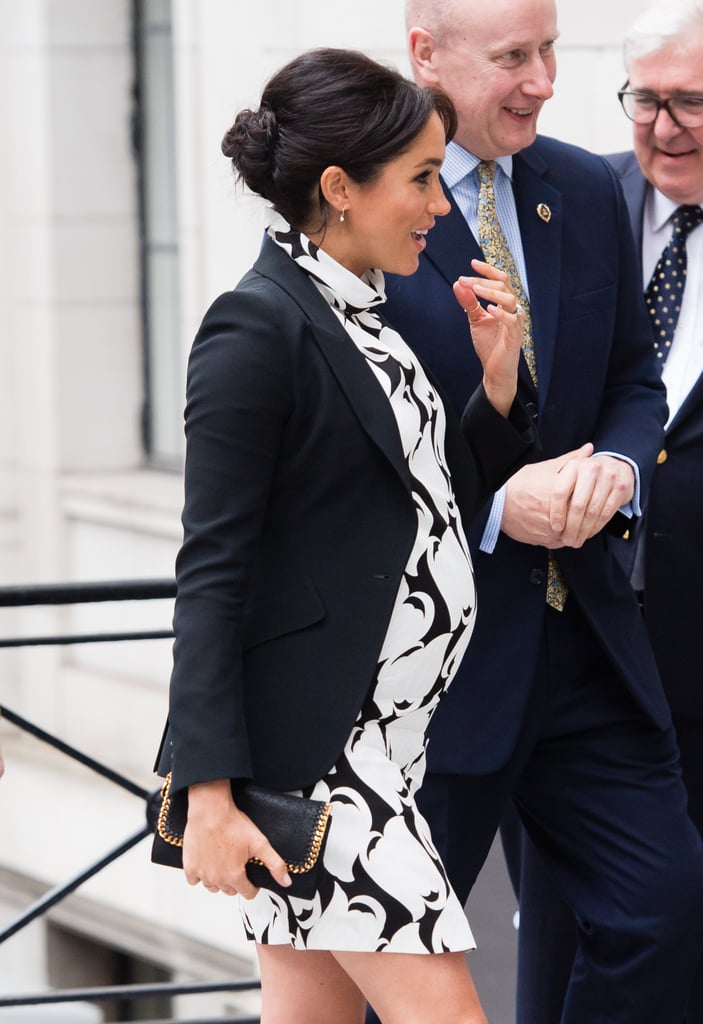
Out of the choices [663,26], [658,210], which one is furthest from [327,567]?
[663,26]

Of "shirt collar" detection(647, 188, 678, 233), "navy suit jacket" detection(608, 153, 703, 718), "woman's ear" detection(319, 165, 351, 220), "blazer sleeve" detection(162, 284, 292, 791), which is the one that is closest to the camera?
"blazer sleeve" detection(162, 284, 292, 791)

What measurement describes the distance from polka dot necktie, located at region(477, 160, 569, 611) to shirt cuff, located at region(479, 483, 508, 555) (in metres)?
0.13

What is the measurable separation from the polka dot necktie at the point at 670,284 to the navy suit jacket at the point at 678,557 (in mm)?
154

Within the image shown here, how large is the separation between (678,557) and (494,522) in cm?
56

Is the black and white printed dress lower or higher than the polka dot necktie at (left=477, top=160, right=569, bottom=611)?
lower

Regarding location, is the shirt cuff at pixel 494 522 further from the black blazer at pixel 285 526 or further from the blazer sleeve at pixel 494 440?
the black blazer at pixel 285 526

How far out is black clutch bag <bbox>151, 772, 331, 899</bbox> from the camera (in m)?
2.09

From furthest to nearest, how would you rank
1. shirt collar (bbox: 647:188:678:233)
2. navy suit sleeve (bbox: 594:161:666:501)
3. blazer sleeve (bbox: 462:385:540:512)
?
shirt collar (bbox: 647:188:678:233), navy suit sleeve (bbox: 594:161:666:501), blazer sleeve (bbox: 462:385:540:512)

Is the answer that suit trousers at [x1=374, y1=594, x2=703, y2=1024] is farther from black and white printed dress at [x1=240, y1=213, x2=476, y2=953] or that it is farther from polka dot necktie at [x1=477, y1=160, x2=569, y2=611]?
black and white printed dress at [x1=240, y1=213, x2=476, y2=953]

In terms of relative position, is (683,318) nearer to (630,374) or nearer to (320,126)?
(630,374)

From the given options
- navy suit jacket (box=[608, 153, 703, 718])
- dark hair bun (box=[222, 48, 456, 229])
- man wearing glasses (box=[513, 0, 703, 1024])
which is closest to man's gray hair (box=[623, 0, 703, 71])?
Answer: man wearing glasses (box=[513, 0, 703, 1024])

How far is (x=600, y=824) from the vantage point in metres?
2.70

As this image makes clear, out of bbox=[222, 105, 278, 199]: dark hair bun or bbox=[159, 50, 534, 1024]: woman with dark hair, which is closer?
bbox=[159, 50, 534, 1024]: woman with dark hair

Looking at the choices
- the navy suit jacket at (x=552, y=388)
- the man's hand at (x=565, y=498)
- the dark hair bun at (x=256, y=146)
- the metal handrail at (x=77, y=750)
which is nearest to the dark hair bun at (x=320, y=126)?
the dark hair bun at (x=256, y=146)
